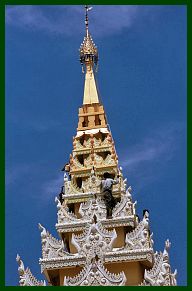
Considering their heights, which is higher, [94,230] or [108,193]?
[108,193]

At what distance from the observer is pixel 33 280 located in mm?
24828

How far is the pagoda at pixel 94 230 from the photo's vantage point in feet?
79.4

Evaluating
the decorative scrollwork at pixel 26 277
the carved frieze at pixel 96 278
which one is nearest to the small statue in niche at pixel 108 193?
the decorative scrollwork at pixel 26 277

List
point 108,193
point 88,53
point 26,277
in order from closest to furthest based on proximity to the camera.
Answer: point 26,277 → point 108,193 → point 88,53

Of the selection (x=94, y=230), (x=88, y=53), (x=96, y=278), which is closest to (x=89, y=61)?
(x=88, y=53)

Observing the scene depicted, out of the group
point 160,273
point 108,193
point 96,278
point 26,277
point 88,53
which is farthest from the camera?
point 88,53

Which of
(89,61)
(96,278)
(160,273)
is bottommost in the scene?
(96,278)

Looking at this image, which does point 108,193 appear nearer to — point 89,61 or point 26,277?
point 26,277

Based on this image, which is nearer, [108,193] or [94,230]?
[94,230]

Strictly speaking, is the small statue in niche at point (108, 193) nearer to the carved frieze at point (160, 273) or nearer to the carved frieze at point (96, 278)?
the carved frieze at point (160, 273)

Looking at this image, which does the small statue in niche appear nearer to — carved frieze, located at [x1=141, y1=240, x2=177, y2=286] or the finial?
carved frieze, located at [x1=141, y1=240, x2=177, y2=286]

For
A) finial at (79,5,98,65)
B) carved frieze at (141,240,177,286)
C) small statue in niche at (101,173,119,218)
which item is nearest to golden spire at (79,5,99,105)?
finial at (79,5,98,65)

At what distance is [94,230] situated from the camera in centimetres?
2447

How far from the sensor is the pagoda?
79.4ft
